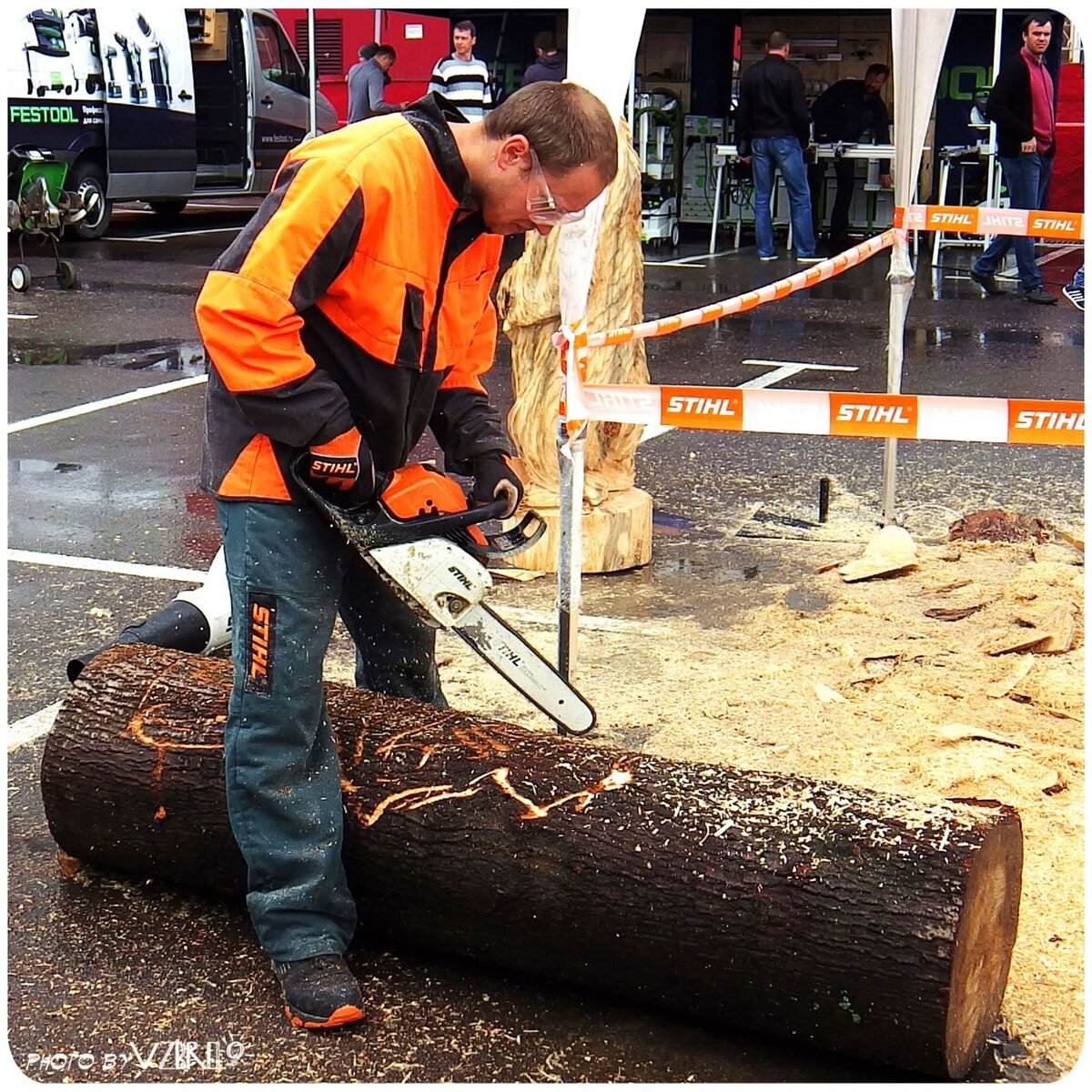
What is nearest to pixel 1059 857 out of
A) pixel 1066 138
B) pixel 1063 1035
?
pixel 1063 1035

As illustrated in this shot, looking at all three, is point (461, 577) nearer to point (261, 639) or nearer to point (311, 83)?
point (261, 639)

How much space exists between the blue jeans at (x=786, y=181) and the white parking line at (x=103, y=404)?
8.39 metres

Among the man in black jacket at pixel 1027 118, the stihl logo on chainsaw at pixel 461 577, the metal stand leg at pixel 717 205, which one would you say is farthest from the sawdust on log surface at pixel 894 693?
the metal stand leg at pixel 717 205

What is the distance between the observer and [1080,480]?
689cm

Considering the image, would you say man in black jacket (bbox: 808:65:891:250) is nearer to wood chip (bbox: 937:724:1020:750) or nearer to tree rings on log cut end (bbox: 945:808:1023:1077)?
wood chip (bbox: 937:724:1020:750)

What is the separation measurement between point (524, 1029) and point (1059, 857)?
1.39 meters

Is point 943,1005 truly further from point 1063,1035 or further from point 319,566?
point 319,566

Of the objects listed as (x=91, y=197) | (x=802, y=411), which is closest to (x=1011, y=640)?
(x=802, y=411)

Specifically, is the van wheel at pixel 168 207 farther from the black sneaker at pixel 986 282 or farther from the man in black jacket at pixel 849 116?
the black sneaker at pixel 986 282

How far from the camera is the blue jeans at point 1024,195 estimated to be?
12.5 meters

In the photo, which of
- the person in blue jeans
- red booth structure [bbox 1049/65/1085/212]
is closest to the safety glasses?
the person in blue jeans

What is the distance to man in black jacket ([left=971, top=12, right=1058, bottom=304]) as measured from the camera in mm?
12109

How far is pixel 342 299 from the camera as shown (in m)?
2.72

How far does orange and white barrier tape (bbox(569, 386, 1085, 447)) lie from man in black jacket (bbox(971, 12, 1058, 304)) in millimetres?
8462
